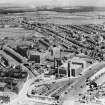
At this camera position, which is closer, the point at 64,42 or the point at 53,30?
the point at 64,42

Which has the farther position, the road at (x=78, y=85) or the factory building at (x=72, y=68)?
the factory building at (x=72, y=68)

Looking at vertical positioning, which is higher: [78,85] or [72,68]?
[72,68]

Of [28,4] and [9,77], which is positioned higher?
[28,4]

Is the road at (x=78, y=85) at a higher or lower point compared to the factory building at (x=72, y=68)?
lower

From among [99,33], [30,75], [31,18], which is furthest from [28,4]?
[30,75]

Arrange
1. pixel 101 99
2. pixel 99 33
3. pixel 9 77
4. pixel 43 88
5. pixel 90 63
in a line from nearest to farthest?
pixel 101 99 < pixel 43 88 < pixel 9 77 < pixel 90 63 < pixel 99 33

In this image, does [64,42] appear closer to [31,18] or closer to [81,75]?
[81,75]

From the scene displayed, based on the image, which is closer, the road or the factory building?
the road

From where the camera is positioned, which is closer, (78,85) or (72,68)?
(78,85)

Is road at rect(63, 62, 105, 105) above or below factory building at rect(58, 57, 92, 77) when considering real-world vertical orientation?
below

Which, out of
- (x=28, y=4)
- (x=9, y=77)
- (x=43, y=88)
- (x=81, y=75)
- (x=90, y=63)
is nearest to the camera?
(x=43, y=88)
